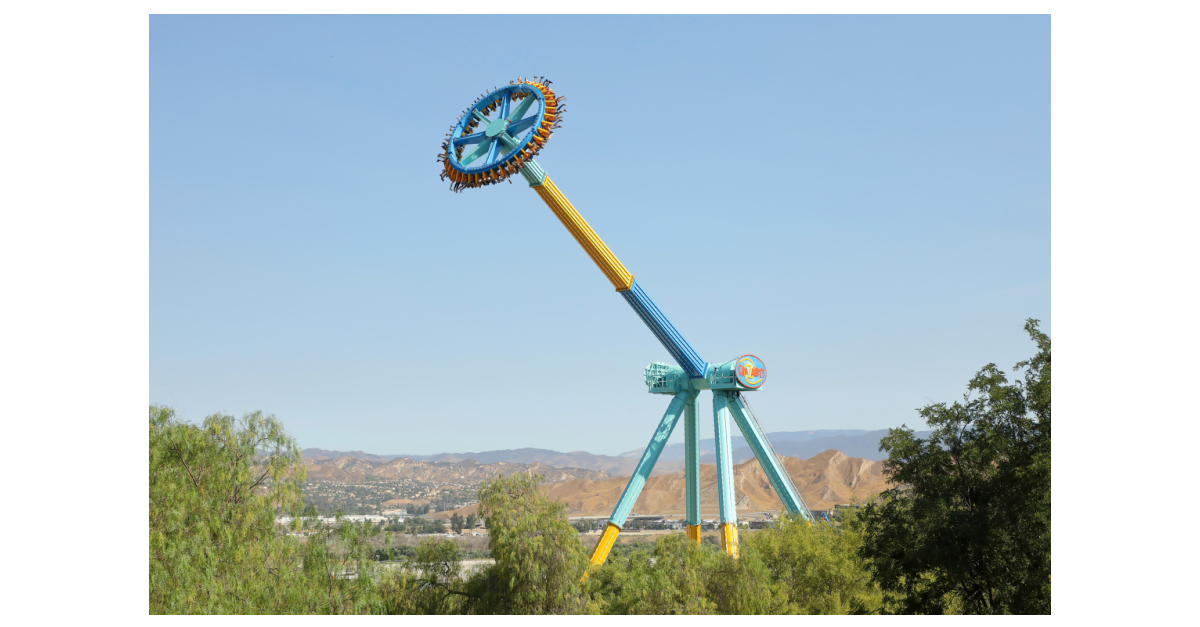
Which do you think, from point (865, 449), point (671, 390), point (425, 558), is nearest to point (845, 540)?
point (671, 390)

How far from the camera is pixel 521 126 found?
22.8 meters

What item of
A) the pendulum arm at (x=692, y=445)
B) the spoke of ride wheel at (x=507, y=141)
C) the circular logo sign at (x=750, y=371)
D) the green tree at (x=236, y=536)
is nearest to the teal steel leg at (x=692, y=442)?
the pendulum arm at (x=692, y=445)

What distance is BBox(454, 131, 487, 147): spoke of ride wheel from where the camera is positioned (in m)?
23.2

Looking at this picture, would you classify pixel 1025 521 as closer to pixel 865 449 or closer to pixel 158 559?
pixel 158 559

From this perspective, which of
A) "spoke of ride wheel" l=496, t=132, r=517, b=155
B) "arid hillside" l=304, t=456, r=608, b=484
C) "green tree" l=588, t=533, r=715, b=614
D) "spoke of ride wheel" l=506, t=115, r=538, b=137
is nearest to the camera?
"green tree" l=588, t=533, r=715, b=614

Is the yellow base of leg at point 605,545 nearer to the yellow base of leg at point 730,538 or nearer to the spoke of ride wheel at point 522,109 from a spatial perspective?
the yellow base of leg at point 730,538

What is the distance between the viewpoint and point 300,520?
1680cm

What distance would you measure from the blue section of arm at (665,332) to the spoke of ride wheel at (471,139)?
562 centimetres

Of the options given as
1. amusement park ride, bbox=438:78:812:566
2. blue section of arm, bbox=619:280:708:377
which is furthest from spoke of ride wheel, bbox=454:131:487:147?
blue section of arm, bbox=619:280:708:377

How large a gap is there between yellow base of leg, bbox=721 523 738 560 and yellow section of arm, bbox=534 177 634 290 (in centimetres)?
705

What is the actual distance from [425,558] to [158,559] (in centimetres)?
663

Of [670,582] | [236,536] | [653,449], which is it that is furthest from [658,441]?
[236,536]

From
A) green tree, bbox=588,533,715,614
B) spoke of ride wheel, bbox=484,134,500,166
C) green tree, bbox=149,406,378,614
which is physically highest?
spoke of ride wheel, bbox=484,134,500,166

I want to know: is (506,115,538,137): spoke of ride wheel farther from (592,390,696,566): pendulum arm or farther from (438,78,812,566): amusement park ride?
(592,390,696,566): pendulum arm
